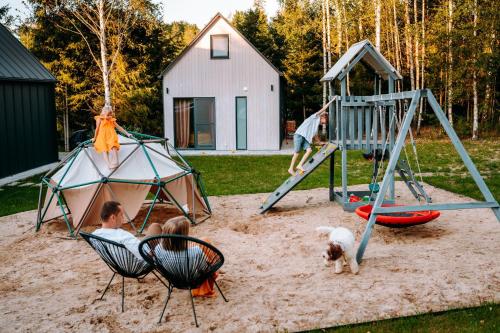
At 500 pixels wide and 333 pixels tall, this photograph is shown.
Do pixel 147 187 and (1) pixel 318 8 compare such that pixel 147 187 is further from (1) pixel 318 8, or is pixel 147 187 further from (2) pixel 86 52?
(1) pixel 318 8

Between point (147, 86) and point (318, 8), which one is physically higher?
point (318, 8)

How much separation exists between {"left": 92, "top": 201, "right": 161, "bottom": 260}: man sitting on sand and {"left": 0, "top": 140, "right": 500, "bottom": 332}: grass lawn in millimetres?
1981

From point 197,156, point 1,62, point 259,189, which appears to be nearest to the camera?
point 259,189

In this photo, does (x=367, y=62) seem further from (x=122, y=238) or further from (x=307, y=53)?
(x=307, y=53)

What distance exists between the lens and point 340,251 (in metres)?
6.11

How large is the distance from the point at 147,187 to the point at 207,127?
1493 centimetres

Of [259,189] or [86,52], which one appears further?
[86,52]

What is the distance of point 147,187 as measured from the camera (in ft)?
28.9

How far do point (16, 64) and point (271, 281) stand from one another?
48.6ft

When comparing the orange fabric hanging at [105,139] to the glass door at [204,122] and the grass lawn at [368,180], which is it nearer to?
the grass lawn at [368,180]

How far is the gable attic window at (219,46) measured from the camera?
2322 cm

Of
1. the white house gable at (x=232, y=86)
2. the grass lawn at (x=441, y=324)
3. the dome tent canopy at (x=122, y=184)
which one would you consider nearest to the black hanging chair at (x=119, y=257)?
the grass lawn at (x=441, y=324)

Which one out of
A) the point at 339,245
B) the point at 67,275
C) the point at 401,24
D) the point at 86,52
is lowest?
the point at 67,275

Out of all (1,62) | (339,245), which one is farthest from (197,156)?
(339,245)
